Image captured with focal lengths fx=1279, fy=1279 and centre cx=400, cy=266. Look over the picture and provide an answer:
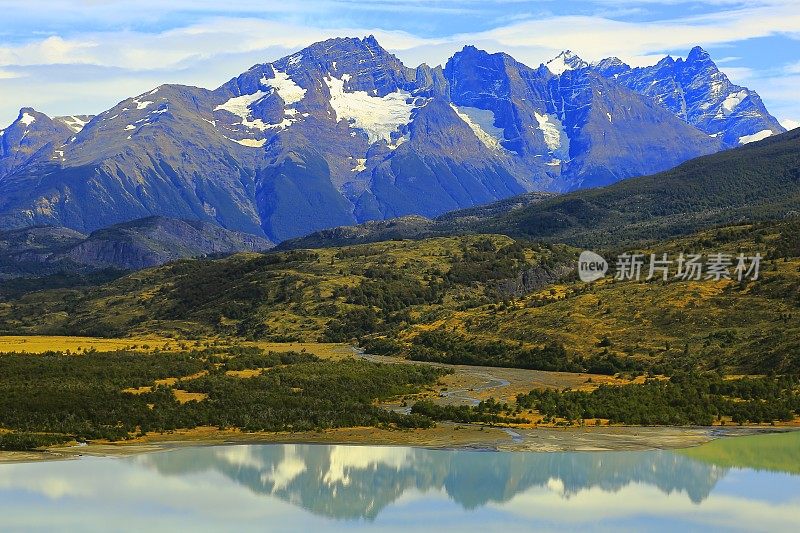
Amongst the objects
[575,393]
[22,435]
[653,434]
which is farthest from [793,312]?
[22,435]

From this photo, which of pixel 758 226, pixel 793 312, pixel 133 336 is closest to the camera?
pixel 793 312

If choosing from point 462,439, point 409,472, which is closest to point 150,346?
point 462,439

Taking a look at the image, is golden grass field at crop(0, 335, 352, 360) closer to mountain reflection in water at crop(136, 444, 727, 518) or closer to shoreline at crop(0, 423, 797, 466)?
shoreline at crop(0, 423, 797, 466)

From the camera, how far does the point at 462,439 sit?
84.0 m

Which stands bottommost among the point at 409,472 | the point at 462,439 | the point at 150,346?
the point at 409,472

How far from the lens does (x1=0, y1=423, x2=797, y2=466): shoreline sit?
79375 millimetres

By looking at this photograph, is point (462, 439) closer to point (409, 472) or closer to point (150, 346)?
point (409, 472)

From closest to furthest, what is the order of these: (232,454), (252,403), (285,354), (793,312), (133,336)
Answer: (232,454), (252,403), (793,312), (285,354), (133,336)

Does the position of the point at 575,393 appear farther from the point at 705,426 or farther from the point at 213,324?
the point at 213,324

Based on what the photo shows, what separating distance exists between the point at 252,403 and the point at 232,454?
61.7 feet

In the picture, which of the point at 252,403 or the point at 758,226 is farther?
the point at 758,226

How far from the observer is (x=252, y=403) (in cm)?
9569

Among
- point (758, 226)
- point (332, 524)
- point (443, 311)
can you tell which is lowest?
point (332, 524)

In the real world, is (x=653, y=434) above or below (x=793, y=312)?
below
